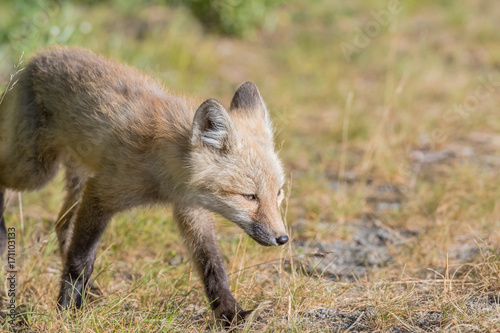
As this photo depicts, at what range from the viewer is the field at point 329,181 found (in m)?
3.48

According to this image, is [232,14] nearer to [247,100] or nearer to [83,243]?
[247,100]

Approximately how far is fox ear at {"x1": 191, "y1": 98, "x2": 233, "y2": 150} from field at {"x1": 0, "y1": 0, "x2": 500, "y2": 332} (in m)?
0.72

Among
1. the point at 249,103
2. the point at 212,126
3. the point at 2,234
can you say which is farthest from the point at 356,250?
the point at 2,234

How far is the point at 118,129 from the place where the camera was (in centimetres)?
375

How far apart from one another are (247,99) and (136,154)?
0.88 meters

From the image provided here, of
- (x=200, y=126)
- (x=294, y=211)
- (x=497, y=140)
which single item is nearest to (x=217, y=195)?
(x=200, y=126)

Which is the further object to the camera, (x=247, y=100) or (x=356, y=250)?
(x=356, y=250)

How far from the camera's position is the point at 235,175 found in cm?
344

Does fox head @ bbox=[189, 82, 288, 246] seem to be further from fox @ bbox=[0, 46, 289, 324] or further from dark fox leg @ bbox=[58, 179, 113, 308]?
dark fox leg @ bbox=[58, 179, 113, 308]

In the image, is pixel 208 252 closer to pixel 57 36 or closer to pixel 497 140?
pixel 57 36

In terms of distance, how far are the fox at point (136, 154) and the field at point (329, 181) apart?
0.24 metres

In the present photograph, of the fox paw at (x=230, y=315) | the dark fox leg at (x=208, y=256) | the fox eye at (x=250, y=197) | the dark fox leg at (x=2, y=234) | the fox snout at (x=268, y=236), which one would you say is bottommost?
the dark fox leg at (x=2, y=234)

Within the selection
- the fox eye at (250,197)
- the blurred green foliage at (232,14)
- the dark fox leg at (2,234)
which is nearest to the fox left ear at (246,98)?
the fox eye at (250,197)

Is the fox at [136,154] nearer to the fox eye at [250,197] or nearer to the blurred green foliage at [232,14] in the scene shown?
the fox eye at [250,197]
